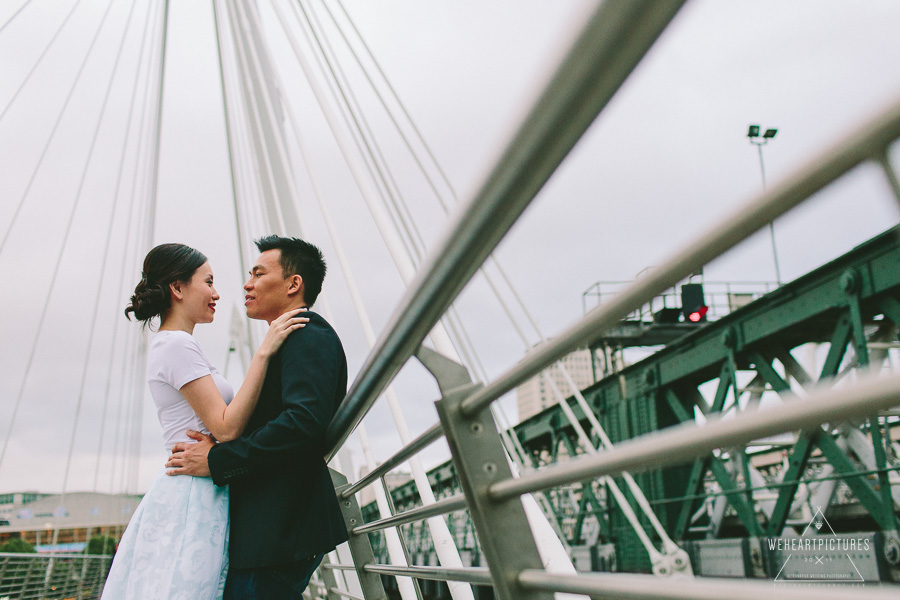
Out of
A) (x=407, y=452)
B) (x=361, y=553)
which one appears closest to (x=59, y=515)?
(x=361, y=553)

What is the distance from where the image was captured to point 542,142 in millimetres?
A: 745

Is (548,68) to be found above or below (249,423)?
below

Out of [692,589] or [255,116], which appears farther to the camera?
[255,116]

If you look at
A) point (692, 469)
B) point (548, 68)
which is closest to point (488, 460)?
point (548, 68)

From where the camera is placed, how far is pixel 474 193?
0.90 metres

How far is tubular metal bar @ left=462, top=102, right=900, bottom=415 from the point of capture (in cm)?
49

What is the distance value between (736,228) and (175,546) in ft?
5.69

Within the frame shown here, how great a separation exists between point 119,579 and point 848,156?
1.99 metres

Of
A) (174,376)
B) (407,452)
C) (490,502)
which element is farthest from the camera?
(174,376)

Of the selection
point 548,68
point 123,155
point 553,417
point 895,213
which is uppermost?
→ point 123,155

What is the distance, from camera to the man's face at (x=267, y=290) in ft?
A: 7.63

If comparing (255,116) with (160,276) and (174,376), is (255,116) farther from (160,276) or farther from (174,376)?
(174,376)

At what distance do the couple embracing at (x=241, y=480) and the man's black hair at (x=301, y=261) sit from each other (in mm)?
277

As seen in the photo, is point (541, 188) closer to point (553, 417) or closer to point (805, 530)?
point (805, 530)
